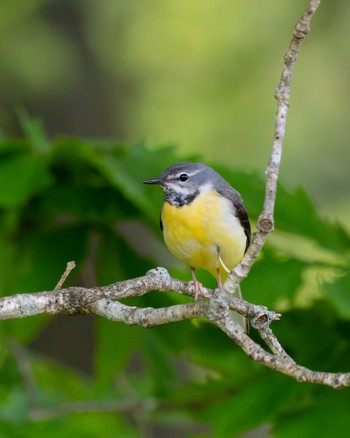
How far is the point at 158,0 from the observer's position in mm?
9781

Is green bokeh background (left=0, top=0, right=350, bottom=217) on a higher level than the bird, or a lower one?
lower

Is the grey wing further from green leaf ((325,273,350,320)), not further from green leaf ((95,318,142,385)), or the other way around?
green leaf ((95,318,142,385))

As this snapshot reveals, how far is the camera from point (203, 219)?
324 cm

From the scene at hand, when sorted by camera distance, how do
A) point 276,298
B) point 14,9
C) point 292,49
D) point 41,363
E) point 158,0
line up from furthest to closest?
point 158,0 < point 14,9 < point 41,363 < point 276,298 < point 292,49

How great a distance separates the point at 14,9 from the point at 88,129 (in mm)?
1264

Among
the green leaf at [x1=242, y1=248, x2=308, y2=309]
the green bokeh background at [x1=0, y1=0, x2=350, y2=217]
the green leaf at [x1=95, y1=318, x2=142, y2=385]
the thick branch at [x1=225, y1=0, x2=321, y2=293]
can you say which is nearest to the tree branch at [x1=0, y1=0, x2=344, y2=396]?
the thick branch at [x1=225, y1=0, x2=321, y2=293]

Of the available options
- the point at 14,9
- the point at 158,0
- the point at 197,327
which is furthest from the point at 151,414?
the point at 158,0

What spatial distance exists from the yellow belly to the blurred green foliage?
0.39m

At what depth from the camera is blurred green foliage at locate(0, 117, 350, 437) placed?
3664 mm

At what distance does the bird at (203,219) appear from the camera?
10.3 feet

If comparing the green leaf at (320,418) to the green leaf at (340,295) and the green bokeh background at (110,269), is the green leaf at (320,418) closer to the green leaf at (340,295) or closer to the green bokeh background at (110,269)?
the green bokeh background at (110,269)

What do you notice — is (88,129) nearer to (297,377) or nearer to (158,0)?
(158,0)

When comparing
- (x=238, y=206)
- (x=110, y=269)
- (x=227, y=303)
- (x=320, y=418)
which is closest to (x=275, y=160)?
(x=227, y=303)

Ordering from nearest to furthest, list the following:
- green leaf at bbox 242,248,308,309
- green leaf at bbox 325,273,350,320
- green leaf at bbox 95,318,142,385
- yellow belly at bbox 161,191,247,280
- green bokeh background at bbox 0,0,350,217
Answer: yellow belly at bbox 161,191,247,280 → green leaf at bbox 325,273,350,320 → green leaf at bbox 242,248,308,309 → green leaf at bbox 95,318,142,385 → green bokeh background at bbox 0,0,350,217
